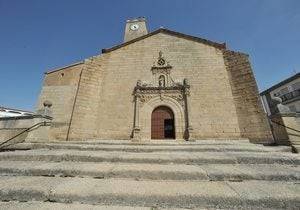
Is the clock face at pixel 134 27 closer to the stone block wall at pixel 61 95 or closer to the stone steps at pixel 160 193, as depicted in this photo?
the stone block wall at pixel 61 95

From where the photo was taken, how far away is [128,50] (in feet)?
38.3

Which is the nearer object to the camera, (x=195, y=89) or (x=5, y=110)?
(x=195, y=89)

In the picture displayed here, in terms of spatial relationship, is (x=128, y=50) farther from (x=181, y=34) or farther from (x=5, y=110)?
(x=5, y=110)

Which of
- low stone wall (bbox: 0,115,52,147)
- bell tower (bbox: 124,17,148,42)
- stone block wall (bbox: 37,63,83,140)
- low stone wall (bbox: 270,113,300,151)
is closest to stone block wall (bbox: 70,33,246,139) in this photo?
stone block wall (bbox: 37,63,83,140)

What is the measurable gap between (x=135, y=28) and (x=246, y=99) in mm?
14381

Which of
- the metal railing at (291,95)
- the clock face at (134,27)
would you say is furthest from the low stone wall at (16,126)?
the metal railing at (291,95)

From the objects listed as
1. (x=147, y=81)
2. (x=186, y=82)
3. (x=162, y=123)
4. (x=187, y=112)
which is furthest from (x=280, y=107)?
(x=147, y=81)

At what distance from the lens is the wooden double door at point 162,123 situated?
10.1 m

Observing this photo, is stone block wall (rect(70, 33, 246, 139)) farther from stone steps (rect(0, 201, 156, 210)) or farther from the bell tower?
the bell tower

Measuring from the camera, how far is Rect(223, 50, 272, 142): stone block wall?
8414 mm

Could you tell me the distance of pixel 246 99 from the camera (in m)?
9.14

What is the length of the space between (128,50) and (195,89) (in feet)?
16.6

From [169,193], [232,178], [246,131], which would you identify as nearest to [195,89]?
[246,131]

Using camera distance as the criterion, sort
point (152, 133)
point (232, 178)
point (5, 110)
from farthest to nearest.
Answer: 1. point (5, 110)
2. point (152, 133)
3. point (232, 178)
